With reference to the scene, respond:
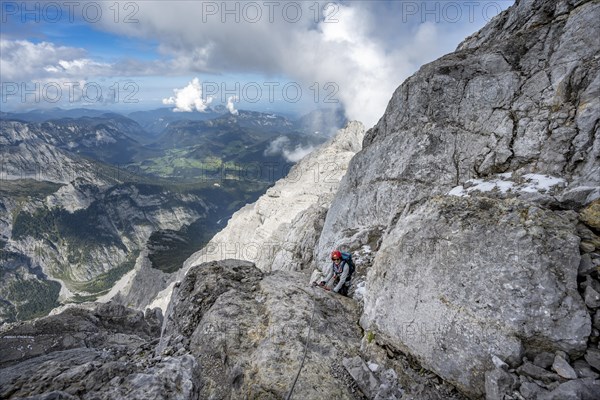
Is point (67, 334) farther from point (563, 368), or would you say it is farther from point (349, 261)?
point (563, 368)

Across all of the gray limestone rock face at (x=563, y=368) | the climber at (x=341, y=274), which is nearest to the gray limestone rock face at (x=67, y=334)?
the climber at (x=341, y=274)

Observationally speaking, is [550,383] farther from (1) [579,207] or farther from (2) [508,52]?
(2) [508,52]

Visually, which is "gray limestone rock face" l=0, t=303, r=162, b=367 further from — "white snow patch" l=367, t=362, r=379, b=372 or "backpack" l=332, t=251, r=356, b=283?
"white snow patch" l=367, t=362, r=379, b=372

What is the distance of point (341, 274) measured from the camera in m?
19.5

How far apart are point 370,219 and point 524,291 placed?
2030cm

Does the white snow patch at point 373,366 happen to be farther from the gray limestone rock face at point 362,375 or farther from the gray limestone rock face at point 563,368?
the gray limestone rock face at point 563,368

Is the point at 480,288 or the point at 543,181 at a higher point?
the point at 543,181

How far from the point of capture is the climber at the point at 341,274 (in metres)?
19.3

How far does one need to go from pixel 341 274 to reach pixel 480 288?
8.83 meters

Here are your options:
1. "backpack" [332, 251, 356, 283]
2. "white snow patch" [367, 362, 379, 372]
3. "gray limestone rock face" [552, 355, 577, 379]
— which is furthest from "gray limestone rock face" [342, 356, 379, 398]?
"backpack" [332, 251, 356, 283]

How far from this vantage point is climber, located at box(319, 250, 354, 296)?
63.3 feet

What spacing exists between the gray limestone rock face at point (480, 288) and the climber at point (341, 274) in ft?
14.6

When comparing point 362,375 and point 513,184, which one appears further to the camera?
point 513,184

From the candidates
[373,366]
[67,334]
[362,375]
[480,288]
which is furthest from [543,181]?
[67,334]
